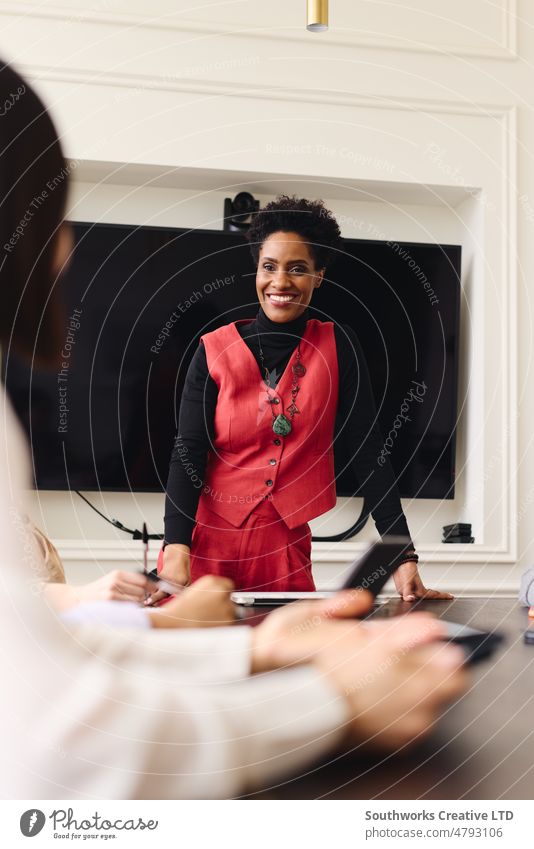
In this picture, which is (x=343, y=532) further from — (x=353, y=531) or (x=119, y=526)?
(x=119, y=526)

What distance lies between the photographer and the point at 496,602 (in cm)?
93

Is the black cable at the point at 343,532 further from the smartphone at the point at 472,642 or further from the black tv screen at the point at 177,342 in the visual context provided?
the smartphone at the point at 472,642

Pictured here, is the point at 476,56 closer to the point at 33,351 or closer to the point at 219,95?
the point at 219,95

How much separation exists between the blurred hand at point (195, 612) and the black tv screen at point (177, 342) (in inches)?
51.2

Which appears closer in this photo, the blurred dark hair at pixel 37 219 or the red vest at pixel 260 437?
the blurred dark hair at pixel 37 219

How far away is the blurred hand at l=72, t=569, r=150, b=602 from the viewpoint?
451 mm

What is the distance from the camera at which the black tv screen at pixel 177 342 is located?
1.99 m

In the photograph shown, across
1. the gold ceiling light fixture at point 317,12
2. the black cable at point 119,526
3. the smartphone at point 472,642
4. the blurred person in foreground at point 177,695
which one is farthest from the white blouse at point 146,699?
the black cable at point 119,526

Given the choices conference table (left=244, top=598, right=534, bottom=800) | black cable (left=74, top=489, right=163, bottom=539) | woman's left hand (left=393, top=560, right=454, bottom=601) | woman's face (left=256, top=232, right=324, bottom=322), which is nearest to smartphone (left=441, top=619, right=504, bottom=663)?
conference table (left=244, top=598, right=534, bottom=800)

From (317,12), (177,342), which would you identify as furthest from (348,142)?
(317,12)

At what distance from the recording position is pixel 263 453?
41.4 inches

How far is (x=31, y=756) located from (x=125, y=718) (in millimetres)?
66
